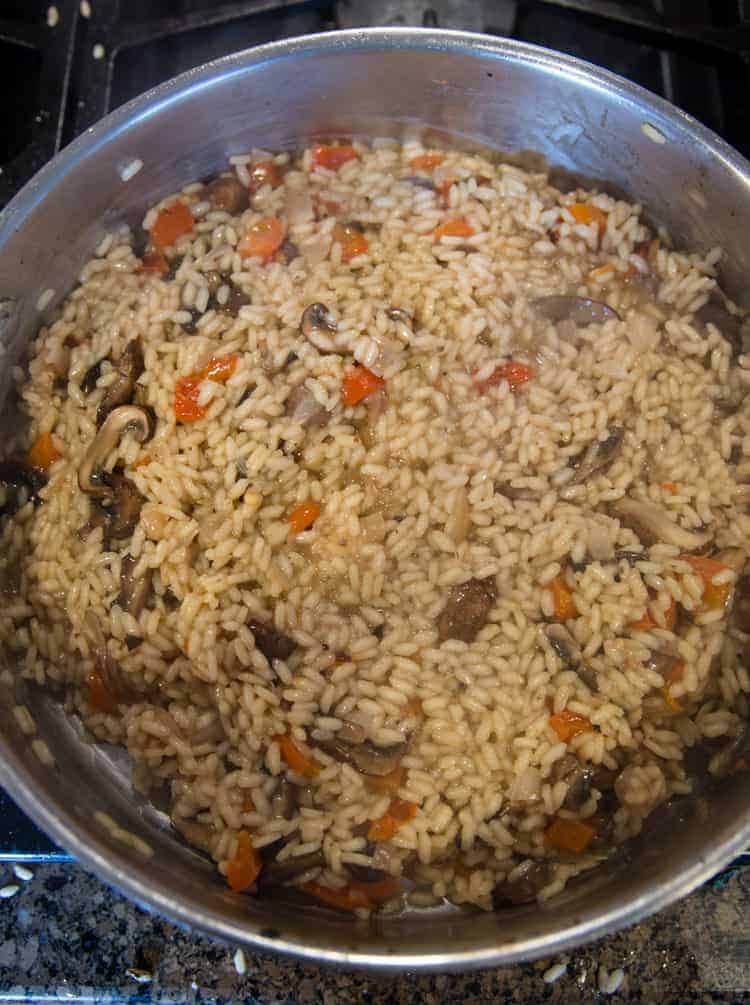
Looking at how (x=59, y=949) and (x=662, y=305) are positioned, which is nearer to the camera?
(x=59, y=949)

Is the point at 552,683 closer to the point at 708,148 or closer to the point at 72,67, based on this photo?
the point at 708,148

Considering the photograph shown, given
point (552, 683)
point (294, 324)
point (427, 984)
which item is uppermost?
point (294, 324)

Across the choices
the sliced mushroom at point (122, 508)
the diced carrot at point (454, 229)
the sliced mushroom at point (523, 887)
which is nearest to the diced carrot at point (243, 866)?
the sliced mushroom at point (523, 887)

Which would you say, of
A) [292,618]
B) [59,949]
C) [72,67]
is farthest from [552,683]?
[72,67]

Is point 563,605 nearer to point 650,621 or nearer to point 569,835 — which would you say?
point 650,621

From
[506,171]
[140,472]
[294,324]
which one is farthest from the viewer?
[506,171]
